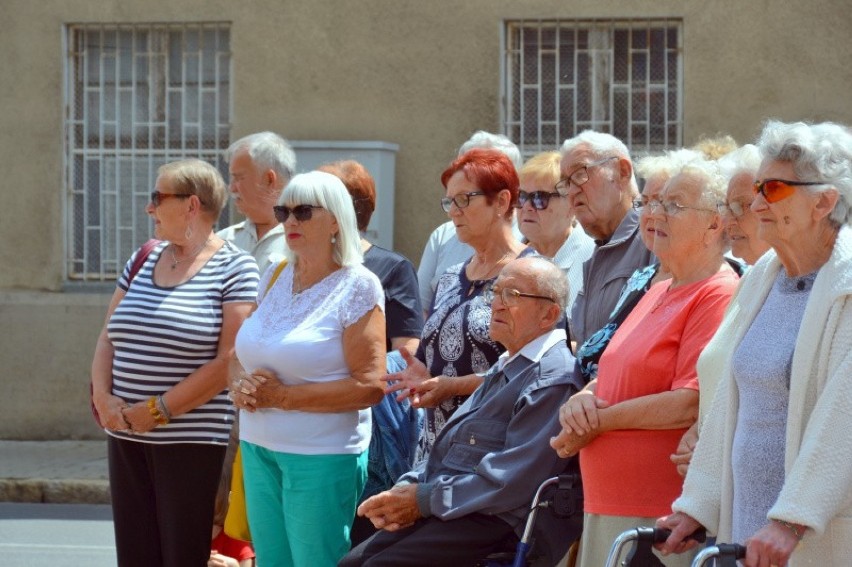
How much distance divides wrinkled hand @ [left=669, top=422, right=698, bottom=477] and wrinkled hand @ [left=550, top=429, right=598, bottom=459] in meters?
0.27

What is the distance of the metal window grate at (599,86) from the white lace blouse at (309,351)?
20.2 feet

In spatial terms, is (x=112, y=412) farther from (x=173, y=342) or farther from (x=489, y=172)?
(x=489, y=172)

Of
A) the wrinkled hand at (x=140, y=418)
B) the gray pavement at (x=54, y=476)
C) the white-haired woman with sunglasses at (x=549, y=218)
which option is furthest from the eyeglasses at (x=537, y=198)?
the gray pavement at (x=54, y=476)

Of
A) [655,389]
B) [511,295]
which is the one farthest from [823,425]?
[511,295]

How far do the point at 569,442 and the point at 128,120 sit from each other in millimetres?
8394

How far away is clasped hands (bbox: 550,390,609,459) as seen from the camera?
4.56m

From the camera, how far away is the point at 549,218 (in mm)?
6395

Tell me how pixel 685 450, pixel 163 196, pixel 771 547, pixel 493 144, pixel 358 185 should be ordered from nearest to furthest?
pixel 771 547, pixel 685 450, pixel 163 196, pixel 358 185, pixel 493 144

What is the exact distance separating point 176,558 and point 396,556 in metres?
1.22

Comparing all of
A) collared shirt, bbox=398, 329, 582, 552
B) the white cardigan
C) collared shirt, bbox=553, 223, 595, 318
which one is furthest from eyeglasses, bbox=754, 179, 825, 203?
collared shirt, bbox=553, 223, 595, 318

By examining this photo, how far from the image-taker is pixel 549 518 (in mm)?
4938

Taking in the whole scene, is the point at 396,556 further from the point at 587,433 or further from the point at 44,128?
the point at 44,128

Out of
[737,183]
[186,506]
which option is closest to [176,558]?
[186,506]

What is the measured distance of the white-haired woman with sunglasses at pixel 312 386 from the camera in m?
5.60
